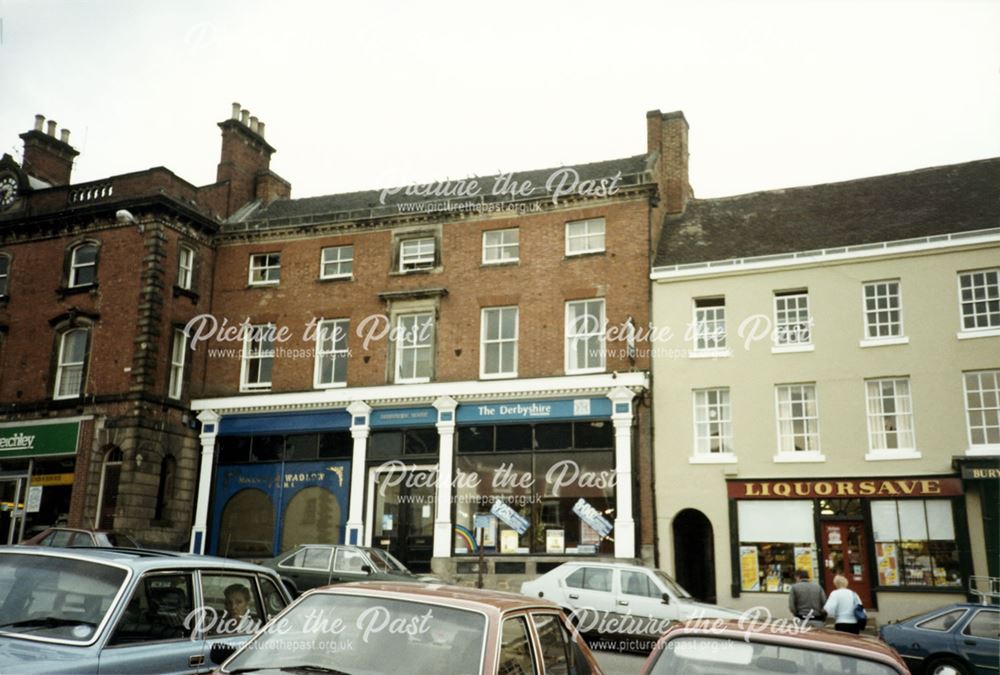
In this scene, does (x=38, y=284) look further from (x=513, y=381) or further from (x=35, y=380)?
(x=513, y=381)

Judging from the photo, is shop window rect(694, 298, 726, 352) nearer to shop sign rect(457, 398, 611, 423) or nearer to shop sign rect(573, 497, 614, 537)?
shop sign rect(457, 398, 611, 423)

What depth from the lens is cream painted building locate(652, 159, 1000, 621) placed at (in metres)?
20.4

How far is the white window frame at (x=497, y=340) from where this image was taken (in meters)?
24.9

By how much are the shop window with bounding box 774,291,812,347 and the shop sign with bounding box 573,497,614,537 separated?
663 cm

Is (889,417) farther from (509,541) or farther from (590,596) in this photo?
(509,541)

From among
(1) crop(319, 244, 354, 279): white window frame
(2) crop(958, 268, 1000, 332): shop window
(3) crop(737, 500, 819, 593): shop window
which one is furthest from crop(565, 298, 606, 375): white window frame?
(2) crop(958, 268, 1000, 332): shop window

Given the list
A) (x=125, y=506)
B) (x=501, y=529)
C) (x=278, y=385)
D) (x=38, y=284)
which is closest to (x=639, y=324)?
(x=501, y=529)

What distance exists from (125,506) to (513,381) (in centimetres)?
1183

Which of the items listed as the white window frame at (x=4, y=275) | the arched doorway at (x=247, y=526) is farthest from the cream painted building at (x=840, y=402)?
the white window frame at (x=4, y=275)

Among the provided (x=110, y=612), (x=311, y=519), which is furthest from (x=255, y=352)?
(x=110, y=612)

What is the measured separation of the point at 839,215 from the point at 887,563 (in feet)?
32.3

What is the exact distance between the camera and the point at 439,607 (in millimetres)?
5227

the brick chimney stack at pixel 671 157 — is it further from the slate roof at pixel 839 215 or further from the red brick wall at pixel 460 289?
the red brick wall at pixel 460 289

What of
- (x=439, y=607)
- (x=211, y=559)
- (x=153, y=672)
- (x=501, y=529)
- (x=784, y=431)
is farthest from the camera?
(x=501, y=529)
